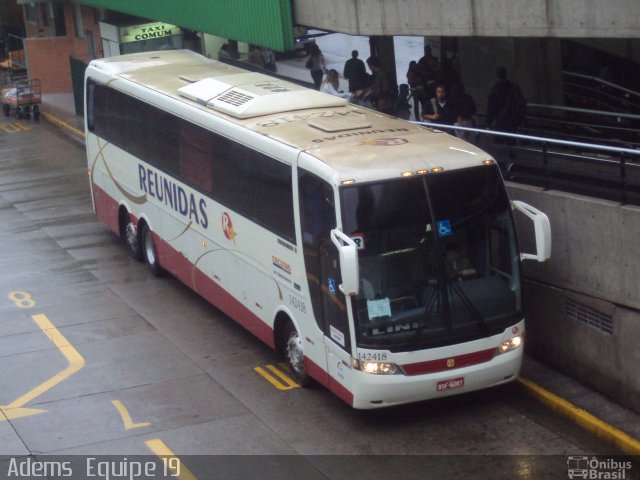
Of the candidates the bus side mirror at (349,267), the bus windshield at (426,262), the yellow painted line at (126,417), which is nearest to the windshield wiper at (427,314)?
the bus windshield at (426,262)

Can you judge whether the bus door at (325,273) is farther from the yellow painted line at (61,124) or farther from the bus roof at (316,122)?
the yellow painted line at (61,124)

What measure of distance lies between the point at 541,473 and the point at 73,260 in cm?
1180

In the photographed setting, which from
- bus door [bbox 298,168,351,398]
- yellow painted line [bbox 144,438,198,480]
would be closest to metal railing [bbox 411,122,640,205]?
bus door [bbox 298,168,351,398]

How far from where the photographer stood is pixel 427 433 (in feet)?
39.8

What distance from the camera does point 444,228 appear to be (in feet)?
38.8

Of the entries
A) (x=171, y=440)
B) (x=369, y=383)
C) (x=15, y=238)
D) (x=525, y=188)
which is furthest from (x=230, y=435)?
(x=15, y=238)

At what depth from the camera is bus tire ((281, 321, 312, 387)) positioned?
1334 cm

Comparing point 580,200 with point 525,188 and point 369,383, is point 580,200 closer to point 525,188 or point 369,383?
point 525,188

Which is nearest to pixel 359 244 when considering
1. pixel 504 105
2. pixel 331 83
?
pixel 504 105

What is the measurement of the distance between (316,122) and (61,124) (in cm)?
2438

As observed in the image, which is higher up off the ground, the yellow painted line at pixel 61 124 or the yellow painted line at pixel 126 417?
the yellow painted line at pixel 61 124

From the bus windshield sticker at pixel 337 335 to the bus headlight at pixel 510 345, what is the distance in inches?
69.0

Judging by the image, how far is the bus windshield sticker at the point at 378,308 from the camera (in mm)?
11531

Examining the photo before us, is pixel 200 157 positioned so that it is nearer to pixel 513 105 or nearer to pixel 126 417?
pixel 126 417
